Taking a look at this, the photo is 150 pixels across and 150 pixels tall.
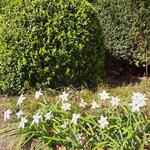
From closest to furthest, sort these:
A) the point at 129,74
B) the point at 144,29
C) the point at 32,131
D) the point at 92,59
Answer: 1. the point at 32,131
2. the point at 92,59
3. the point at 144,29
4. the point at 129,74

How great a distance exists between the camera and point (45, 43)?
580 cm

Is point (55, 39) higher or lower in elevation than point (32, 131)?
higher

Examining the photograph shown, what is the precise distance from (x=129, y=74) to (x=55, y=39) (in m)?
1.75

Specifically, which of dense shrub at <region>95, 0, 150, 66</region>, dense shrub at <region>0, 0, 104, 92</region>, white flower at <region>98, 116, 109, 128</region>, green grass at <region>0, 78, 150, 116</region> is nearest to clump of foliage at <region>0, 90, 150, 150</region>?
white flower at <region>98, 116, 109, 128</region>

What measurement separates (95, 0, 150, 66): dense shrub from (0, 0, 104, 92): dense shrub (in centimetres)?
73

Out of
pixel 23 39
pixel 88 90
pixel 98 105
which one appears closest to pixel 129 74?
pixel 88 90

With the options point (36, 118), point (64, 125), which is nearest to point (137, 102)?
point (64, 125)

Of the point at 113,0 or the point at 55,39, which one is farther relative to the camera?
the point at 113,0

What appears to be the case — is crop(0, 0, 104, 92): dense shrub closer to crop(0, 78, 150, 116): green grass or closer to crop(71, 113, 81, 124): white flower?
crop(0, 78, 150, 116): green grass

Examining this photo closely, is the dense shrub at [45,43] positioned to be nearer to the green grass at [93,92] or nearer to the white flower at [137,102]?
the green grass at [93,92]

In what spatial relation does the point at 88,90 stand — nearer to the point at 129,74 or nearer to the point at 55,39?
the point at 55,39

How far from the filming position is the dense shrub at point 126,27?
658 cm

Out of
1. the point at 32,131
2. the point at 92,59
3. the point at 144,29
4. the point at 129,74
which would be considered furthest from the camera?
the point at 129,74

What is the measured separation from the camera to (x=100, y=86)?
6.20m
